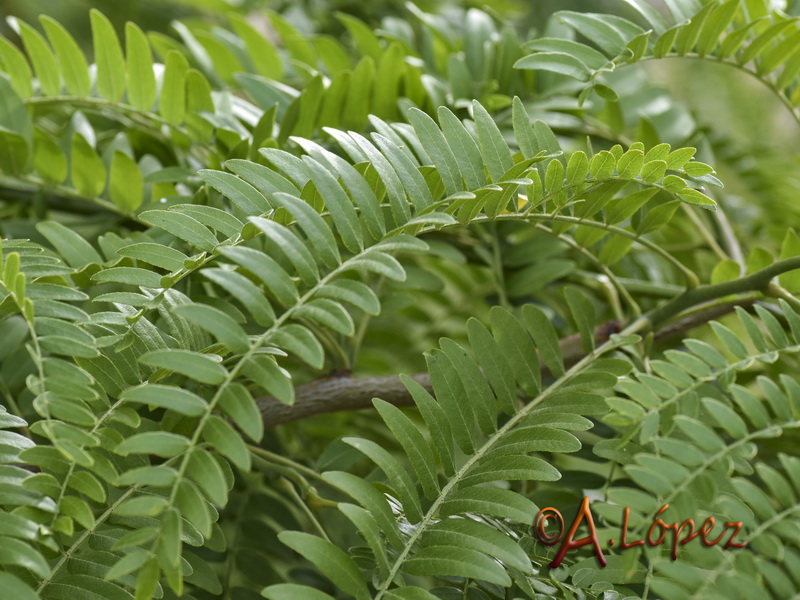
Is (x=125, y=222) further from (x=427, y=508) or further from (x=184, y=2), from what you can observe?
(x=184, y=2)

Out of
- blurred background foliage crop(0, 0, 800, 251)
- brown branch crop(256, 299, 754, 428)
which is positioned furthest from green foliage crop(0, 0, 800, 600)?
blurred background foliage crop(0, 0, 800, 251)

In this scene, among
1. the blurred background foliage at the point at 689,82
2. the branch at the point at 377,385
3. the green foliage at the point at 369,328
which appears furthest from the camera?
the blurred background foliage at the point at 689,82

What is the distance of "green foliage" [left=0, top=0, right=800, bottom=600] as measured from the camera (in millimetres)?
315

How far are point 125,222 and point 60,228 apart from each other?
11cm

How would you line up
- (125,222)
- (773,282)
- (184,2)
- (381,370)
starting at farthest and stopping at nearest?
1. (184,2)
2. (381,370)
3. (125,222)
4. (773,282)

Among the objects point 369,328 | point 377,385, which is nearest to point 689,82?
point 369,328

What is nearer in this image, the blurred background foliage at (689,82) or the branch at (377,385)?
the branch at (377,385)

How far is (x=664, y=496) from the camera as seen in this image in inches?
12.8

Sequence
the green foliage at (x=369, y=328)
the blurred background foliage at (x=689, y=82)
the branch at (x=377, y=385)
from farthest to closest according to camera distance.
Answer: the blurred background foliage at (x=689, y=82)
the branch at (x=377, y=385)
the green foliage at (x=369, y=328)

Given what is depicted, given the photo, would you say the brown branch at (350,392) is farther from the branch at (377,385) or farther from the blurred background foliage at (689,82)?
the blurred background foliage at (689,82)

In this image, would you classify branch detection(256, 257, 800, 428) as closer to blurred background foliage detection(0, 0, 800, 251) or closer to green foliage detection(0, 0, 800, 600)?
green foliage detection(0, 0, 800, 600)

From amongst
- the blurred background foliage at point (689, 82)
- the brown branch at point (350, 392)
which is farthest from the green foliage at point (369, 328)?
the blurred background foliage at point (689, 82)

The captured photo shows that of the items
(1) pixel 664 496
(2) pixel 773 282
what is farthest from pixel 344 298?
(2) pixel 773 282

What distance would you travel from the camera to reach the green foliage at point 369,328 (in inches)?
12.4
